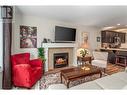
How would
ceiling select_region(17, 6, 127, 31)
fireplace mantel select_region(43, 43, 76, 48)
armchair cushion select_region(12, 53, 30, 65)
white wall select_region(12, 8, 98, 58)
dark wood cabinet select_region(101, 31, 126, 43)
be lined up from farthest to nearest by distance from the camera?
1. dark wood cabinet select_region(101, 31, 126, 43)
2. fireplace mantel select_region(43, 43, 76, 48)
3. white wall select_region(12, 8, 98, 58)
4. ceiling select_region(17, 6, 127, 31)
5. armchair cushion select_region(12, 53, 30, 65)

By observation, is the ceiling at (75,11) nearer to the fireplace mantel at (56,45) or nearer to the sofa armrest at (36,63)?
the fireplace mantel at (56,45)

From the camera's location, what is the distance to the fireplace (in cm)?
506

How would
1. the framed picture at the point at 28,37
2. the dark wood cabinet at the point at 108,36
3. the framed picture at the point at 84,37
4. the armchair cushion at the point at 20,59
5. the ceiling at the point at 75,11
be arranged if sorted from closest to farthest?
the armchair cushion at the point at 20,59, the ceiling at the point at 75,11, the framed picture at the point at 28,37, the framed picture at the point at 84,37, the dark wood cabinet at the point at 108,36

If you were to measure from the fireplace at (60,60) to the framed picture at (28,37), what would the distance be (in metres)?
1.08

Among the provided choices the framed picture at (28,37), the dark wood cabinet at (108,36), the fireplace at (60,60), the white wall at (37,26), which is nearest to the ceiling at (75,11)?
the white wall at (37,26)

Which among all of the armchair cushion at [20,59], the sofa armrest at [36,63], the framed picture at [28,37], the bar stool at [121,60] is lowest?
the bar stool at [121,60]

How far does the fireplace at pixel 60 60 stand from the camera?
5.06 m

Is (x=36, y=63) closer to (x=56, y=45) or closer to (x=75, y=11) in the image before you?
(x=56, y=45)

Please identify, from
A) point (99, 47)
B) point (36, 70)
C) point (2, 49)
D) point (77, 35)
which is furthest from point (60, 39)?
point (99, 47)

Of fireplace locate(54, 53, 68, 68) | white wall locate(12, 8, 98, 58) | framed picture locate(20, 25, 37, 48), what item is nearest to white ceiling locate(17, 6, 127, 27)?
white wall locate(12, 8, 98, 58)

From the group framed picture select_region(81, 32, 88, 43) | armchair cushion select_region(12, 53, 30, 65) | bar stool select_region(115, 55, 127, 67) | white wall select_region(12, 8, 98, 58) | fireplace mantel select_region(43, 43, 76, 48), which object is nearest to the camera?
armchair cushion select_region(12, 53, 30, 65)

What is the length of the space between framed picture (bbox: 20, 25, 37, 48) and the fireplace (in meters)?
1.08

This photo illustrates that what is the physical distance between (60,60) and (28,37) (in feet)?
5.57

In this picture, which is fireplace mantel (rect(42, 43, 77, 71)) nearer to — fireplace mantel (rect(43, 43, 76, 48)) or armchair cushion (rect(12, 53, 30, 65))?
fireplace mantel (rect(43, 43, 76, 48))
